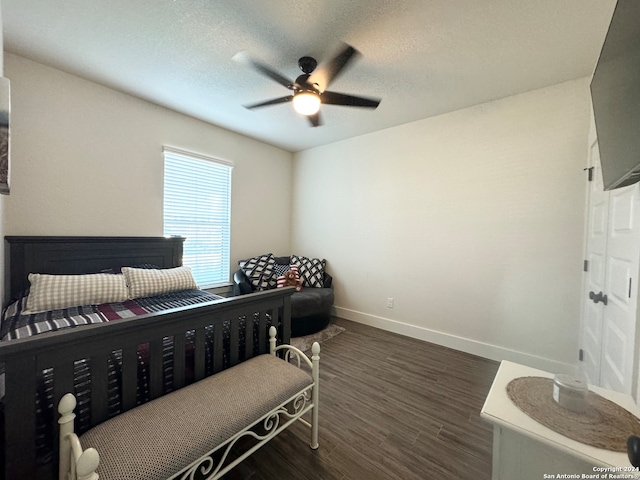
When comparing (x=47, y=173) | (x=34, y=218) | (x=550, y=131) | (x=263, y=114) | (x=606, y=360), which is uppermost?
(x=263, y=114)

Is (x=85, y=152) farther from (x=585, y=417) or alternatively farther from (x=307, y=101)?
(x=585, y=417)

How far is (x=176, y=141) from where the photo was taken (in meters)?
2.96

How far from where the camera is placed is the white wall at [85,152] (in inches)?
82.3

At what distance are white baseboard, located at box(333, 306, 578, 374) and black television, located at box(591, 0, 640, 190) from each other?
190cm

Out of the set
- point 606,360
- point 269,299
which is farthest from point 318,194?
point 606,360

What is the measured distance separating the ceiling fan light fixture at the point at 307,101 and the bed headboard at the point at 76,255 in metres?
2.13

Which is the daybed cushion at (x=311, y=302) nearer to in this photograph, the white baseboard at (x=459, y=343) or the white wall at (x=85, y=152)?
the white baseboard at (x=459, y=343)

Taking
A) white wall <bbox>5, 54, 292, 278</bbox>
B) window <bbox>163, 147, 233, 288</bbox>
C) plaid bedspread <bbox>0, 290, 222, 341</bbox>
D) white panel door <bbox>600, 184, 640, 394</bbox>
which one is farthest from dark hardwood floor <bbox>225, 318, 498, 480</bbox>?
white wall <bbox>5, 54, 292, 278</bbox>

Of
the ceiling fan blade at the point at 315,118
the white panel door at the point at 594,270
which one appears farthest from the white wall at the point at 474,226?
the ceiling fan blade at the point at 315,118

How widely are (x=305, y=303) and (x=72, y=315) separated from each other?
80.5 inches

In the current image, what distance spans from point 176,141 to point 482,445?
3928 millimetres

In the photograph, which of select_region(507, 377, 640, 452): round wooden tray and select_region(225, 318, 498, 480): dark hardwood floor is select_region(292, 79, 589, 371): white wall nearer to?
select_region(225, 318, 498, 480): dark hardwood floor

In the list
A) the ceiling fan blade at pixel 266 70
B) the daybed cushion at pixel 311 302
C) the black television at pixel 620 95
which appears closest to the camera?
the black television at pixel 620 95

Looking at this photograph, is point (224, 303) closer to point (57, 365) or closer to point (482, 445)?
point (57, 365)
